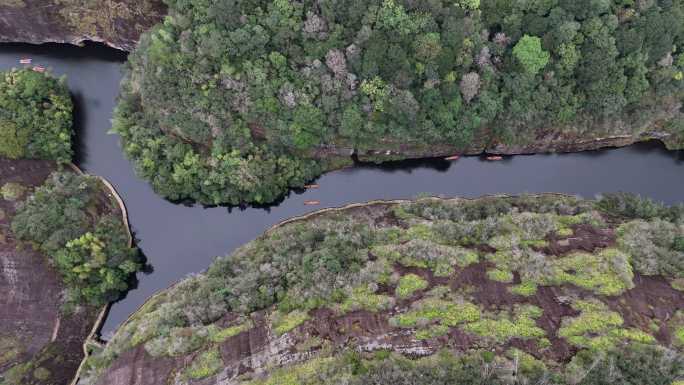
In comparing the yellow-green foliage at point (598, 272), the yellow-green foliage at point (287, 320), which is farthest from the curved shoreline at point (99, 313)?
the yellow-green foliage at point (598, 272)

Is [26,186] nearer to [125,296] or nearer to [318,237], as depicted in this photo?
[125,296]

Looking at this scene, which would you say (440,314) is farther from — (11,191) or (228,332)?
(11,191)

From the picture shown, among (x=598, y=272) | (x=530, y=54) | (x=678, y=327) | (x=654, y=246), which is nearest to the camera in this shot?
(x=678, y=327)

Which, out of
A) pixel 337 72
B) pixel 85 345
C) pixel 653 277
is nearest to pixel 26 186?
pixel 85 345

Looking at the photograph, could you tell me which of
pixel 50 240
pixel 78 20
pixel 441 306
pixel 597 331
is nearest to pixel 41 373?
pixel 50 240

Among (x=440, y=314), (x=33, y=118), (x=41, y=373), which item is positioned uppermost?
(x=33, y=118)

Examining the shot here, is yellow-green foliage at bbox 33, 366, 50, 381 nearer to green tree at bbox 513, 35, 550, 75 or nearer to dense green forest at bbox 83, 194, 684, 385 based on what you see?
dense green forest at bbox 83, 194, 684, 385
